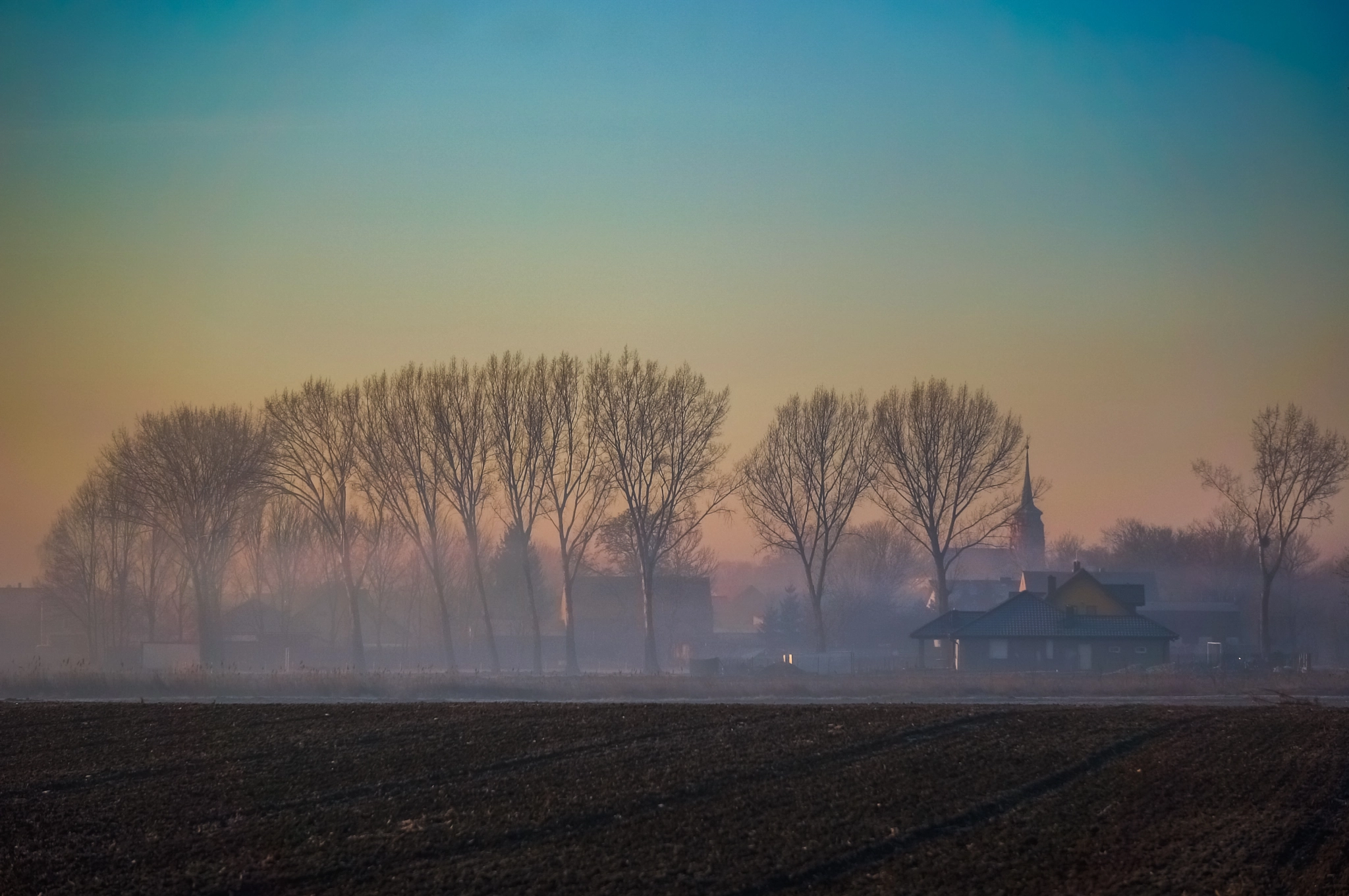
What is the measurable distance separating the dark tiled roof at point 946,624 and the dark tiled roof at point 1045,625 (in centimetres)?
8

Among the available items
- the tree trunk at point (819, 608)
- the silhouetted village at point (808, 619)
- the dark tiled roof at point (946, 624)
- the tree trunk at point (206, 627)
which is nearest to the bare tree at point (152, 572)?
the silhouetted village at point (808, 619)

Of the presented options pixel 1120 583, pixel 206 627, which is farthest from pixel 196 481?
pixel 1120 583

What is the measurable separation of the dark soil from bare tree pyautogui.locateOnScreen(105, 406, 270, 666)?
41558mm

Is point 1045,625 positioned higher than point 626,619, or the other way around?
point 1045,625

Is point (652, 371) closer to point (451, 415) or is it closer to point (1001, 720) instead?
point (451, 415)

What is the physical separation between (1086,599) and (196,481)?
2092 inches

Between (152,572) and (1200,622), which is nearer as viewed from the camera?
(152,572)

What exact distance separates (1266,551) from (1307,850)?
64278 mm

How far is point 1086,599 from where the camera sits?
75.2m

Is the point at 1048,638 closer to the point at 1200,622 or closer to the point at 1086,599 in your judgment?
the point at 1086,599

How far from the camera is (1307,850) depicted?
17328mm

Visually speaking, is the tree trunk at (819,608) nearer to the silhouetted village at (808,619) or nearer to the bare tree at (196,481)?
the silhouetted village at (808,619)

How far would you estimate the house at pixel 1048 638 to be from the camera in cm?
7069

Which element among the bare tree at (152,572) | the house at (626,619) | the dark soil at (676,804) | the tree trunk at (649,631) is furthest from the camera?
the house at (626,619)
